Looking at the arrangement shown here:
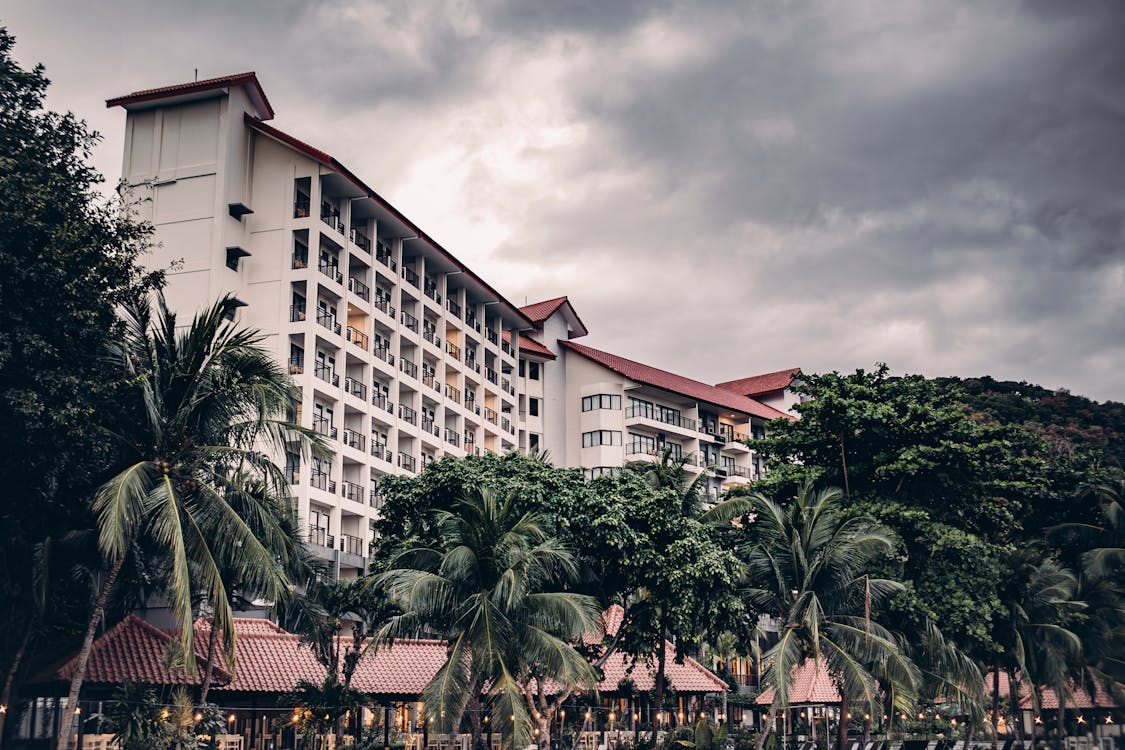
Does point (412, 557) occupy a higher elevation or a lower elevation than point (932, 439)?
lower

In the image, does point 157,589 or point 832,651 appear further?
point 832,651

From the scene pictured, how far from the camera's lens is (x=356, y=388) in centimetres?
5369

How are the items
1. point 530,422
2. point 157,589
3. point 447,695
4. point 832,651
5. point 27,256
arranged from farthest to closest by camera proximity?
point 530,422 → point 832,651 → point 157,589 → point 447,695 → point 27,256

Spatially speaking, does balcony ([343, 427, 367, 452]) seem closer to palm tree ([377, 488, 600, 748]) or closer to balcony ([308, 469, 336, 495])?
balcony ([308, 469, 336, 495])

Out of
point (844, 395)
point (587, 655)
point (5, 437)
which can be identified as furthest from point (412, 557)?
point (844, 395)

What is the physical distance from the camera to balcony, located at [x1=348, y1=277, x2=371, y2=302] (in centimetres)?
5406

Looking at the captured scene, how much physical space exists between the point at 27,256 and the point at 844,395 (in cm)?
2534

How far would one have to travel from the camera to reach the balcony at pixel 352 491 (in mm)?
51622

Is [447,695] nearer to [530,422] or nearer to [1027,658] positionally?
[1027,658]

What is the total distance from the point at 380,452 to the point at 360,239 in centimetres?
1018

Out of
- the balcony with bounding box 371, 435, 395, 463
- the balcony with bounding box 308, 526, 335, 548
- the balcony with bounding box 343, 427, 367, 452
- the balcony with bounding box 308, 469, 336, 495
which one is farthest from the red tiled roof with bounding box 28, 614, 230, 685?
the balcony with bounding box 371, 435, 395, 463

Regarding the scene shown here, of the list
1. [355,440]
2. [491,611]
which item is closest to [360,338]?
[355,440]

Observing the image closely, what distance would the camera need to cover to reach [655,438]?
248 feet

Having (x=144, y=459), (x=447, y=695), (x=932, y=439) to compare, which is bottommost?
(x=447, y=695)
